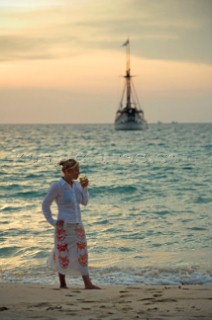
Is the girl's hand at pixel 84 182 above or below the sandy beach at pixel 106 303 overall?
above

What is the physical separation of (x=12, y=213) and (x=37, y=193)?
19.2 feet

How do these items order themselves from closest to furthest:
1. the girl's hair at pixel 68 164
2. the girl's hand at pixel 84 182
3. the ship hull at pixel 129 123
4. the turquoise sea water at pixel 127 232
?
the girl's hair at pixel 68 164, the girl's hand at pixel 84 182, the turquoise sea water at pixel 127 232, the ship hull at pixel 129 123

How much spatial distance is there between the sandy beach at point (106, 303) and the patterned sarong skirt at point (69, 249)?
25cm

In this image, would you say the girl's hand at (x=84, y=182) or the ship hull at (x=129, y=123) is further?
the ship hull at (x=129, y=123)

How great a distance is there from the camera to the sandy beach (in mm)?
5848

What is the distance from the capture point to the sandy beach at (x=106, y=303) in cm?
585

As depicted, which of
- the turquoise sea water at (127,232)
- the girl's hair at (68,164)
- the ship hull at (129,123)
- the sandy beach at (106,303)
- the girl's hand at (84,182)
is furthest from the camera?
the ship hull at (129,123)

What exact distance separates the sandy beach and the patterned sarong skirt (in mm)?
248

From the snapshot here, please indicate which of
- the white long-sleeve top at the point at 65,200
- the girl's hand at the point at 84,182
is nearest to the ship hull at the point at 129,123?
the girl's hand at the point at 84,182

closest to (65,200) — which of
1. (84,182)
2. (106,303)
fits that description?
(84,182)

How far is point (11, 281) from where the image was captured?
8688 millimetres

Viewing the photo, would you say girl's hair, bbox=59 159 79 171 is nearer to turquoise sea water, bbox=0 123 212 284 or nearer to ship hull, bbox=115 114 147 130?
turquoise sea water, bbox=0 123 212 284

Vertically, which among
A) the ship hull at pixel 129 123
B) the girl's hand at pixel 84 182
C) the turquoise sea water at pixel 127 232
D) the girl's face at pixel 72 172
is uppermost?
the ship hull at pixel 129 123

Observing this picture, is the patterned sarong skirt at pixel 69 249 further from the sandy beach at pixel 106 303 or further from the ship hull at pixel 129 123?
the ship hull at pixel 129 123
